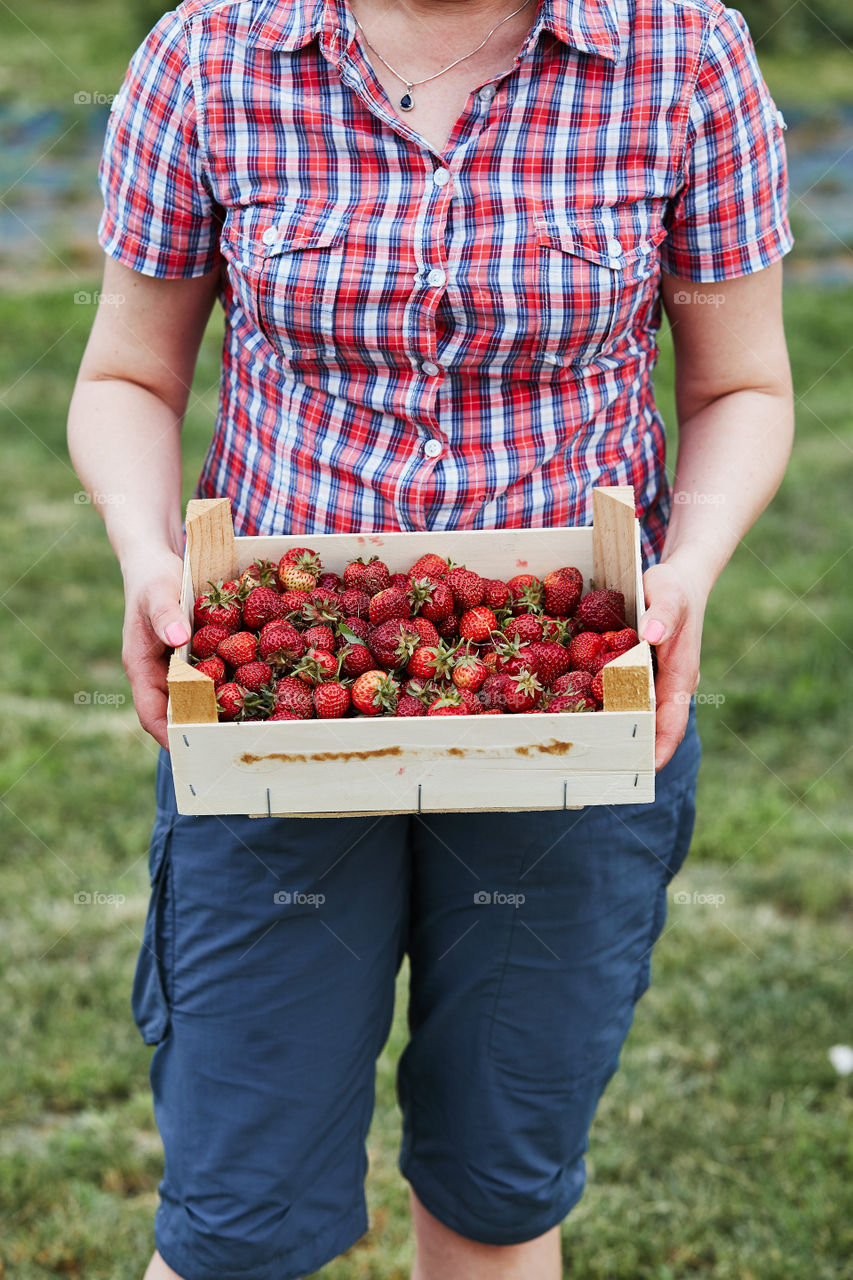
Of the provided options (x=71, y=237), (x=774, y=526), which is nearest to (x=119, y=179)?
(x=774, y=526)

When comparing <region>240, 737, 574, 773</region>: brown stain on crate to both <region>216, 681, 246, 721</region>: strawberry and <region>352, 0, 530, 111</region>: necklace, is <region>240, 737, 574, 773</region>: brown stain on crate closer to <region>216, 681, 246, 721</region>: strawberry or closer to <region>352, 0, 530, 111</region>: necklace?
<region>216, 681, 246, 721</region>: strawberry

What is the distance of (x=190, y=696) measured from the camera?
1457 mm

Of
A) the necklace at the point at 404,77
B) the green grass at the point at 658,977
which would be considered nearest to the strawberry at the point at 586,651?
the necklace at the point at 404,77

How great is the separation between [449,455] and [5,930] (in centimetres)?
208

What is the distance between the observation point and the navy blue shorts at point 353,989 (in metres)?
1.71

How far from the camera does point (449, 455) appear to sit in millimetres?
1691

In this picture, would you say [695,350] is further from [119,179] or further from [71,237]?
[71,237]

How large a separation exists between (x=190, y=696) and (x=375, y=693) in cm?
25

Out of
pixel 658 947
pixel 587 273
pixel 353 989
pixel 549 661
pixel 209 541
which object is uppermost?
pixel 587 273

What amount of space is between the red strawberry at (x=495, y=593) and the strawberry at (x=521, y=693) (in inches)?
6.6

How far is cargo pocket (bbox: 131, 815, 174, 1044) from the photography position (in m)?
1.77

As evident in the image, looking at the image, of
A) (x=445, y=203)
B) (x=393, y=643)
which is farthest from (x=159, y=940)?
(x=445, y=203)

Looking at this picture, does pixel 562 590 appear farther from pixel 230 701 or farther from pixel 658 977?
pixel 658 977

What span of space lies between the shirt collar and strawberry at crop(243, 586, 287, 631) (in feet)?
2.14
